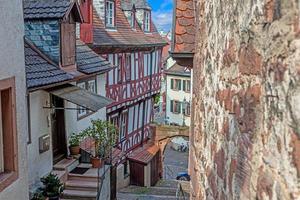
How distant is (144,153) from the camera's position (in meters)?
18.8

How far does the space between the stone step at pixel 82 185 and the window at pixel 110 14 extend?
8.20m

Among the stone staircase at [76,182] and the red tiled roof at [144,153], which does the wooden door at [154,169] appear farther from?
the stone staircase at [76,182]

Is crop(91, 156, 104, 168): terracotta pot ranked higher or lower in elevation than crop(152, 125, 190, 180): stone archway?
higher

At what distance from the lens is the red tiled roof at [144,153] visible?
17.5 meters

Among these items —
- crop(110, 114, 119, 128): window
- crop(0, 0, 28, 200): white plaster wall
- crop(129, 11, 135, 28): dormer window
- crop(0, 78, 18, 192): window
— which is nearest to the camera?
crop(0, 0, 28, 200): white plaster wall

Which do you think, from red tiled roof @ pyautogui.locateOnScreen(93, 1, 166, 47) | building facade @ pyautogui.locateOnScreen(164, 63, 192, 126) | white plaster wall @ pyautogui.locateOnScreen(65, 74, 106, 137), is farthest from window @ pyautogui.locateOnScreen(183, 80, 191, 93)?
→ white plaster wall @ pyautogui.locateOnScreen(65, 74, 106, 137)

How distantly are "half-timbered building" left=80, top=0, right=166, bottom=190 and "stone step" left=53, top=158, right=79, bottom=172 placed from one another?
4771mm

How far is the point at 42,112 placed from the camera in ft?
32.0

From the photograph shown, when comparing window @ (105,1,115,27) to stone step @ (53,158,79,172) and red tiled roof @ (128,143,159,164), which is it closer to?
red tiled roof @ (128,143,159,164)

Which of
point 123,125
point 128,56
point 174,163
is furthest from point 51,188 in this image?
point 174,163

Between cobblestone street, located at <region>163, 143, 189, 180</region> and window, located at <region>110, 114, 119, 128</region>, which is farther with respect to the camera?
cobblestone street, located at <region>163, 143, 189, 180</region>

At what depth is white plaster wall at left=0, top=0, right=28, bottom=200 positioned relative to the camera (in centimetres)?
538

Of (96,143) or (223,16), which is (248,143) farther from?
(96,143)

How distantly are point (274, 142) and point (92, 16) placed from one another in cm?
1416
